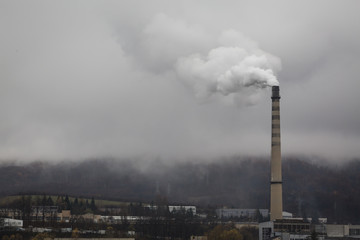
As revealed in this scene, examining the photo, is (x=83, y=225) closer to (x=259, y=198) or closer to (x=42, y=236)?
(x=42, y=236)

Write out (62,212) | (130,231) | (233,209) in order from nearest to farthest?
(130,231), (62,212), (233,209)

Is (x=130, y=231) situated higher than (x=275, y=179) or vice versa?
(x=275, y=179)

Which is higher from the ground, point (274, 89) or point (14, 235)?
point (274, 89)

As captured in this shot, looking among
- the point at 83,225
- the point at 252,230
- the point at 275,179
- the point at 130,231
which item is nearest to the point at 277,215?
the point at 275,179

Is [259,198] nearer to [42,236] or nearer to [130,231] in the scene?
[130,231]

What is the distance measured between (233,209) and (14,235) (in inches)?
2345

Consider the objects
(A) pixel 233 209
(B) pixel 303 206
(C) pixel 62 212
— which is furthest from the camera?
(A) pixel 233 209

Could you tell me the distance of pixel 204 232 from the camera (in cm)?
8181

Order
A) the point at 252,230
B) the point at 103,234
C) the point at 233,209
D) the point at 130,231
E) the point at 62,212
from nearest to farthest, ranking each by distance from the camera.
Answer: the point at 103,234
the point at 130,231
the point at 252,230
the point at 62,212
the point at 233,209

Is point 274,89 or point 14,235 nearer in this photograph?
point 14,235

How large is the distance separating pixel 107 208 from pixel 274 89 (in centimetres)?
5475

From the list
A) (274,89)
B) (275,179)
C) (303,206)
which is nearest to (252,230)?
(275,179)

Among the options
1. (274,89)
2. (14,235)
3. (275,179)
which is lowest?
(14,235)

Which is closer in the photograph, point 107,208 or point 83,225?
point 83,225
